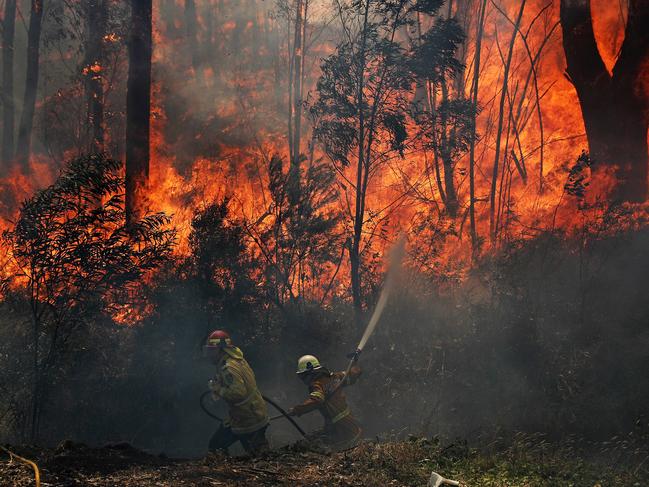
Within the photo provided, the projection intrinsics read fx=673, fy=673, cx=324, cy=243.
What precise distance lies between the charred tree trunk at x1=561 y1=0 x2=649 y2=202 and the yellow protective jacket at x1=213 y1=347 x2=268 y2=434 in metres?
11.6

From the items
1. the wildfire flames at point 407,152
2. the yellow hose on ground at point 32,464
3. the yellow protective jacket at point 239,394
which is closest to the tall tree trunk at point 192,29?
the wildfire flames at point 407,152

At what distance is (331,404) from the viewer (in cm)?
950

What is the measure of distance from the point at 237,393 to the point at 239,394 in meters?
0.03

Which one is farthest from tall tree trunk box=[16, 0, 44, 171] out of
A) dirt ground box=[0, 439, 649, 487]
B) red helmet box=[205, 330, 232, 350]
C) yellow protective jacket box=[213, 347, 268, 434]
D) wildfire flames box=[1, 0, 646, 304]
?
dirt ground box=[0, 439, 649, 487]

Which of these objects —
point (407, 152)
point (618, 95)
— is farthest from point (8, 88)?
point (618, 95)

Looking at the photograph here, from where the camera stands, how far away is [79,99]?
27.2 metres

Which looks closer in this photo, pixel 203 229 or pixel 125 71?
pixel 203 229

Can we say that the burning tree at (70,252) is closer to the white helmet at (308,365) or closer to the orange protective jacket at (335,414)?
the white helmet at (308,365)

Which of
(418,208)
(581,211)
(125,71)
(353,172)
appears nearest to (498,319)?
(581,211)

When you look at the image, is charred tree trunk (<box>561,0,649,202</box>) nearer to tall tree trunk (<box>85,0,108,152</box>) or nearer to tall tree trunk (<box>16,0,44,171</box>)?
tall tree trunk (<box>85,0,108,152</box>)

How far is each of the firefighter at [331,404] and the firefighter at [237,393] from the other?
0.76 meters

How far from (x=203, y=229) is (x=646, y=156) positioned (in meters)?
11.2

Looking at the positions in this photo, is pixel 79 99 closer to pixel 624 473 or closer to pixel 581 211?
pixel 581 211

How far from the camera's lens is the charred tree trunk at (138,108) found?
54.9ft
